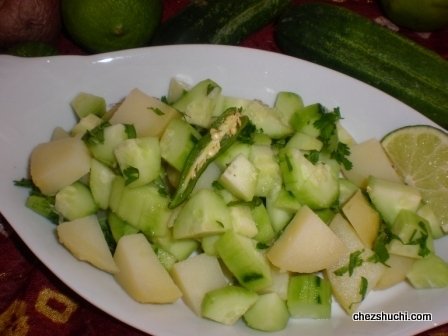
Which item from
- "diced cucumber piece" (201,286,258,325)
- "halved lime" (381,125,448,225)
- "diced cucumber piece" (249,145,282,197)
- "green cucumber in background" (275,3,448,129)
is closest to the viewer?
"diced cucumber piece" (201,286,258,325)

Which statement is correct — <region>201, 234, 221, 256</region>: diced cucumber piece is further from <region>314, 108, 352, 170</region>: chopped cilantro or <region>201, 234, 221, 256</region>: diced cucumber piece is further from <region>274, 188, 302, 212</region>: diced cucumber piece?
<region>314, 108, 352, 170</region>: chopped cilantro

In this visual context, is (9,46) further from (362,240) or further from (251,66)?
(362,240)

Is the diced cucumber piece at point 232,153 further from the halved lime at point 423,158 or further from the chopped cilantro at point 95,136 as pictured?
the halved lime at point 423,158

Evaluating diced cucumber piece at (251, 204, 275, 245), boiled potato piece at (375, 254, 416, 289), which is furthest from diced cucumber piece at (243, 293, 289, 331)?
boiled potato piece at (375, 254, 416, 289)

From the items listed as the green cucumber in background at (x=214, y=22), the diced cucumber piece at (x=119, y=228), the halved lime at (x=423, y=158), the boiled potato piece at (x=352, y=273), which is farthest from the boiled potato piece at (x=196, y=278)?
the green cucumber in background at (x=214, y=22)

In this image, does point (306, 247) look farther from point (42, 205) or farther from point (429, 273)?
point (42, 205)

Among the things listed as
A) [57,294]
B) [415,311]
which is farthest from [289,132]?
[57,294]
